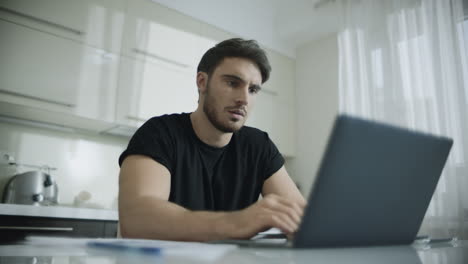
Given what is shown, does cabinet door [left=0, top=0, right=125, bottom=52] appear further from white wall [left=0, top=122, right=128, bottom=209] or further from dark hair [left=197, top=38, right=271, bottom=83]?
dark hair [left=197, top=38, right=271, bottom=83]

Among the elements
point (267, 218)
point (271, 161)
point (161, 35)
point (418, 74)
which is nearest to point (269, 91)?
point (161, 35)

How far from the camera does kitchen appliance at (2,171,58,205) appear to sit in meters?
2.07

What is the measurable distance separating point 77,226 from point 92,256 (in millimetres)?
1680

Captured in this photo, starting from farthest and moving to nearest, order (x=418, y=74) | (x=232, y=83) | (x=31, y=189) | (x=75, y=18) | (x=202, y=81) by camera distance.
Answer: (x=418, y=74), (x=75, y=18), (x=31, y=189), (x=202, y=81), (x=232, y=83)

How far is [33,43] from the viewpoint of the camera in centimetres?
213

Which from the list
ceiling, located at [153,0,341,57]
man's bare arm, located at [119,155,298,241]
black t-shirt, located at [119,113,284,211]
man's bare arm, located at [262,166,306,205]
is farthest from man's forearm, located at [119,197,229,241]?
ceiling, located at [153,0,341,57]

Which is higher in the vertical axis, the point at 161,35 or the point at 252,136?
the point at 161,35

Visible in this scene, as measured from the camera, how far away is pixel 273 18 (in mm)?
3518

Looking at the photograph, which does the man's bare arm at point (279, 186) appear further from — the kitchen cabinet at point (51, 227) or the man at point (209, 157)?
the kitchen cabinet at point (51, 227)

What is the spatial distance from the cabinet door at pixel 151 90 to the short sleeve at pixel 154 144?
4.15 feet

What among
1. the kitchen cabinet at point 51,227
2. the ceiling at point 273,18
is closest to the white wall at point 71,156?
the kitchen cabinet at point 51,227

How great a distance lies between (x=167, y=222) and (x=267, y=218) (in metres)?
0.24

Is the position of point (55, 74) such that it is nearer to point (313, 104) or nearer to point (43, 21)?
point (43, 21)

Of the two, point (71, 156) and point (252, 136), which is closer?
point (252, 136)
